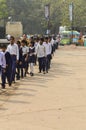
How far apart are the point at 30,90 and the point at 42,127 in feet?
21.0

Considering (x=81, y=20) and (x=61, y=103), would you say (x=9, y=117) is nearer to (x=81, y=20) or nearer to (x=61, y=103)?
(x=61, y=103)

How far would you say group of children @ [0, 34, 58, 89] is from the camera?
1662 cm

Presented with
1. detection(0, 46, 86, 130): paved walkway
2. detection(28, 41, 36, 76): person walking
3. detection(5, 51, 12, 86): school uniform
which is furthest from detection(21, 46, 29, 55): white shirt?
detection(5, 51, 12, 86): school uniform

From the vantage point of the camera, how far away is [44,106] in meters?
12.4

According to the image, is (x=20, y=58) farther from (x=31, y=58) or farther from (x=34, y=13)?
(x=34, y=13)

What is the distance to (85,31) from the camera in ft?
295

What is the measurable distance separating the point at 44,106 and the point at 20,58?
7671 mm

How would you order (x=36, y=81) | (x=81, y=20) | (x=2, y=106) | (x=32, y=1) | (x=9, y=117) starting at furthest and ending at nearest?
(x=32, y=1) → (x=81, y=20) → (x=36, y=81) → (x=2, y=106) → (x=9, y=117)

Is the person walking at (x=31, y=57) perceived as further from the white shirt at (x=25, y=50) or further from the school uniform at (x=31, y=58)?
the white shirt at (x=25, y=50)

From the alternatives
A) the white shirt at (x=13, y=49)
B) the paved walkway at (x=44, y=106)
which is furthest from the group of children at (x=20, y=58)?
the paved walkway at (x=44, y=106)

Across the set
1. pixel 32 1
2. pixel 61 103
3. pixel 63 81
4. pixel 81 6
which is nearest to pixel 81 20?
pixel 81 6

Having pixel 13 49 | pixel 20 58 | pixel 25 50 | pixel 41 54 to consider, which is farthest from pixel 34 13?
pixel 13 49

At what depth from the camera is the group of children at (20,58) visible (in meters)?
16.6

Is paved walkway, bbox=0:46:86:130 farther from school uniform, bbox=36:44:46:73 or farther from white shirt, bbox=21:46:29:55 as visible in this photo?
school uniform, bbox=36:44:46:73
